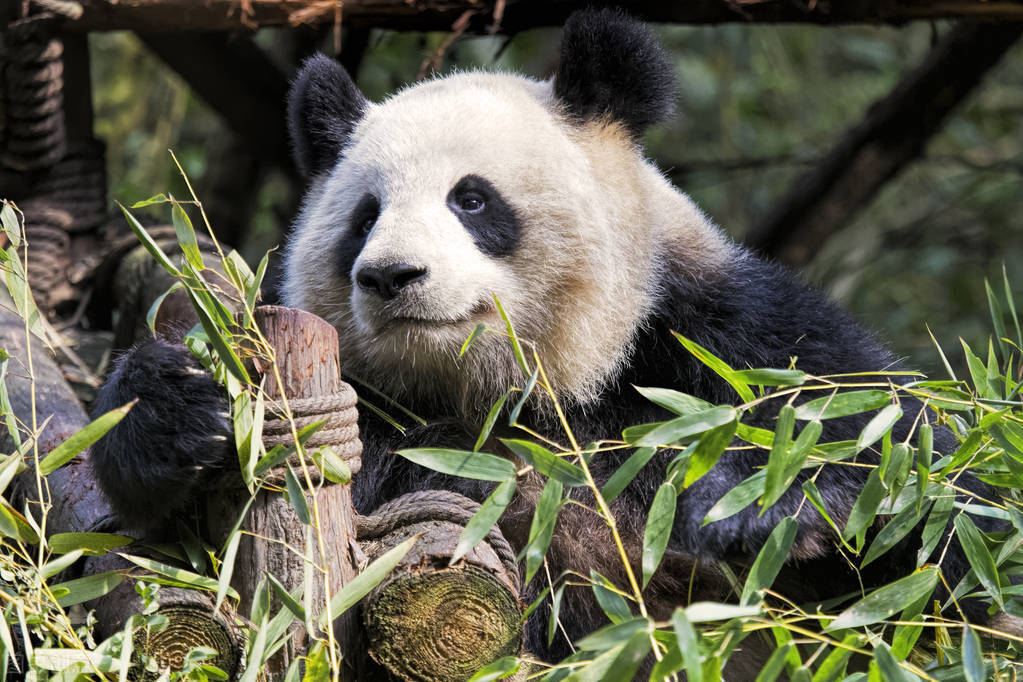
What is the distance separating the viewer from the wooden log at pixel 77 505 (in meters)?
1.71

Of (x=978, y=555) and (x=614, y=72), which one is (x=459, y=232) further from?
(x=978, y=555)

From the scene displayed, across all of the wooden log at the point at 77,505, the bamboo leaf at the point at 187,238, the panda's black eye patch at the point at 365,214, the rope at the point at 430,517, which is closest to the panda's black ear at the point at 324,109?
the panda's black eye patch at the point at 365,214

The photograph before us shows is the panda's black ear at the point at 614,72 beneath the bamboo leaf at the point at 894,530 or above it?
above

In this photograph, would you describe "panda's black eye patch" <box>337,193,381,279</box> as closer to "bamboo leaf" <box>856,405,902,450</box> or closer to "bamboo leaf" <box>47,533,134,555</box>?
"bamboo leaf" <box>47,533,134,555</box>

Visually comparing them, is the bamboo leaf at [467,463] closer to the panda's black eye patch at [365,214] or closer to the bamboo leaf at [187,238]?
the bamboo leaf at [187,238]

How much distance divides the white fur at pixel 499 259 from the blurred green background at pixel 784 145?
2082mm

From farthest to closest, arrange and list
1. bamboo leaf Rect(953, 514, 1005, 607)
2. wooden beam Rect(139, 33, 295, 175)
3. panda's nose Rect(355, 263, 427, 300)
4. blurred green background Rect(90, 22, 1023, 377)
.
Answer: blurred green background Rect(90, 22, 1023, 377), wooden beam Rect(139, 33, 295, 175), panda's nose Rect(355, 263, 427, 300), bamboo leaf Rect(953, 514, 1005, 607)

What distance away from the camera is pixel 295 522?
5.82 ft

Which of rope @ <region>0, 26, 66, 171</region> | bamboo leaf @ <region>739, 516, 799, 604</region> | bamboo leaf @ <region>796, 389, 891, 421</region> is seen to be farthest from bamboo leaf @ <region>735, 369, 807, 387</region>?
rope @ <region>0, 26, 66, 171</region>

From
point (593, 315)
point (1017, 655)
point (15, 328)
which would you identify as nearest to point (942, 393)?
point (1017, 655)

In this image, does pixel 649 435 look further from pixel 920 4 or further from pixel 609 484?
pixel 920 4

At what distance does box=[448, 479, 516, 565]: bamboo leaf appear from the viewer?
1582mm

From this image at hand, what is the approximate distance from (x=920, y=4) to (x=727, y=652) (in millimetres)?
2274

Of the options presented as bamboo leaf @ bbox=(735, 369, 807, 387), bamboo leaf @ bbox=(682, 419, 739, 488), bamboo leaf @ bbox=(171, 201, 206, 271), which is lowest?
bamboo leaf @ bbox=(682, 419, 739, 488)
